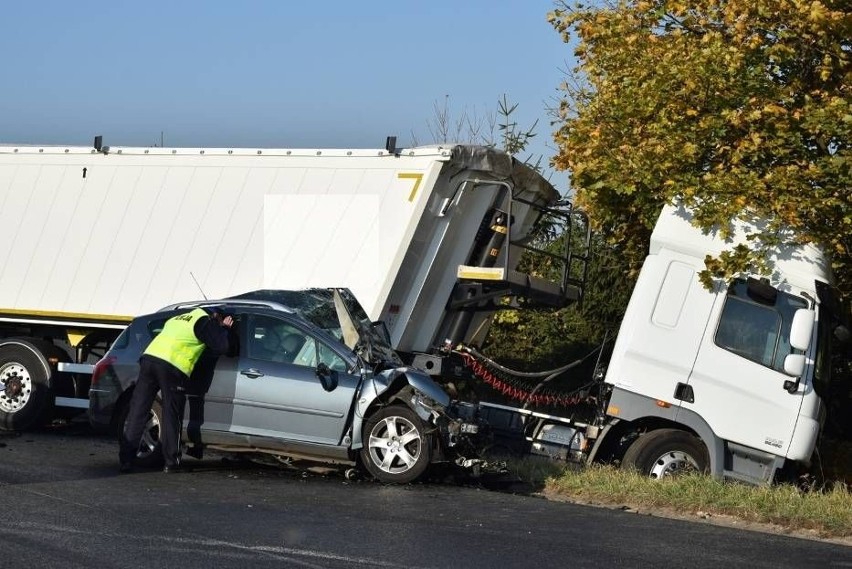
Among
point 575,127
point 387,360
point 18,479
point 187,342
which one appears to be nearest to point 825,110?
point 575,127

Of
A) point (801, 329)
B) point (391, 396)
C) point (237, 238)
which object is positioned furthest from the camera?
point (237, 238)

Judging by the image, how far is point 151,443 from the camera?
39.9ft

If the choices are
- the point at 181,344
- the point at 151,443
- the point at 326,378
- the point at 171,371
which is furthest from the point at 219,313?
the point at 151,443

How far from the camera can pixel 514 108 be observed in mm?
20297

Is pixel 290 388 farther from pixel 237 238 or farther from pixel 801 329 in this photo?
pixel 801 329

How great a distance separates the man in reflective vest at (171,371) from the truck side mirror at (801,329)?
489 centimetres

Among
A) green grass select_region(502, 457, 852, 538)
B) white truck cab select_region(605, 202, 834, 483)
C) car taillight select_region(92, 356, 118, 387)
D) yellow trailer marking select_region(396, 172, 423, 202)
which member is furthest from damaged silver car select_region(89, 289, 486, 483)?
white truck cab select_region(605, 202, 834, 483)

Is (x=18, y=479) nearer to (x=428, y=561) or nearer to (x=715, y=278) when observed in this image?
(x=428, y=561)

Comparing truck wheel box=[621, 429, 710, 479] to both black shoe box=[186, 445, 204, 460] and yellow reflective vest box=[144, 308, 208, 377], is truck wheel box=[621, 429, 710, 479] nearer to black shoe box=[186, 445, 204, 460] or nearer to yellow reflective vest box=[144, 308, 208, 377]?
black shoe box=[186, 445, 204, 460]

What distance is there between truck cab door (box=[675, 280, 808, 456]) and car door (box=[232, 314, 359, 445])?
3.08m

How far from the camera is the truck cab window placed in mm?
11867

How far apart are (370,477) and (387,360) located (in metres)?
1.05

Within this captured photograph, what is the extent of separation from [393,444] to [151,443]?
7.57ft

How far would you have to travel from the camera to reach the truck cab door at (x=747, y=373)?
A: 11.8m
